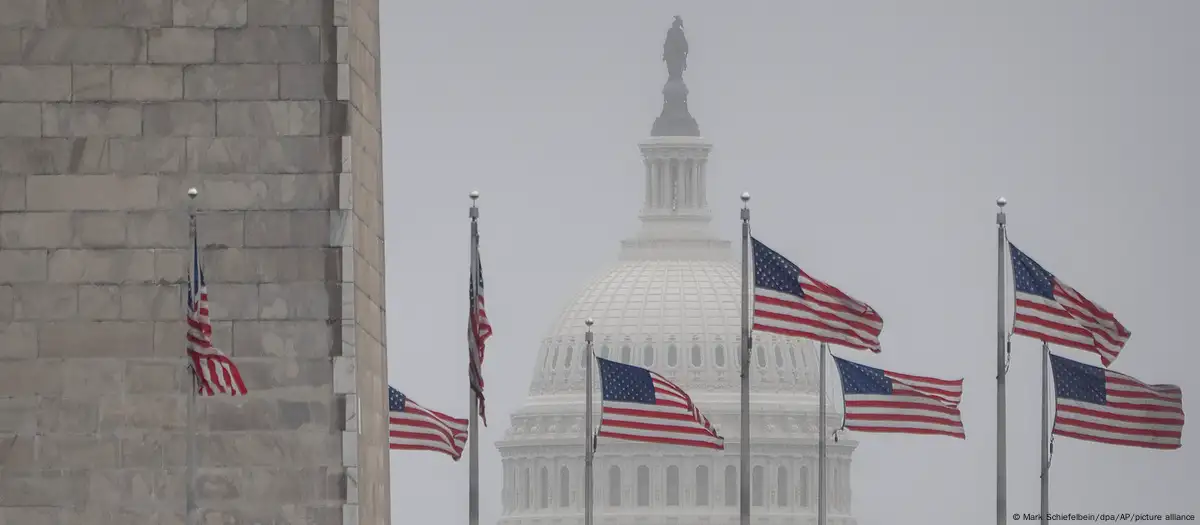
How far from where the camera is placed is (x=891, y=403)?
71.4 meters

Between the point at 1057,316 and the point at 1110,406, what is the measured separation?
5.96 ft

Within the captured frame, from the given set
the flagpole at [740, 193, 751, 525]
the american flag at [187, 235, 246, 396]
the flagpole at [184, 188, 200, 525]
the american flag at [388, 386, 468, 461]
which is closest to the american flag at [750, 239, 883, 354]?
the flagpole at [740, 193, 751, 525]

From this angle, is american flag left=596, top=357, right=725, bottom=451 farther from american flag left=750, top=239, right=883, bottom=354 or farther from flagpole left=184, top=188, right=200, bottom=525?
flagpole left=184, top=188, right=200, bottom=525

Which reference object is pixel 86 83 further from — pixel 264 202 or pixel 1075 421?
pixel 1075 421

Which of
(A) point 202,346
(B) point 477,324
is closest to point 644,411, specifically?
(B) point 477,324

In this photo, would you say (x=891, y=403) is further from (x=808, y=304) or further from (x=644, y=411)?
(x=808, y=304)

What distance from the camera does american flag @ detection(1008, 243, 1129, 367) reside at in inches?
2616

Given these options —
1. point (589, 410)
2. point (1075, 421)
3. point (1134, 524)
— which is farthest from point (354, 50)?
point (1134, 524)

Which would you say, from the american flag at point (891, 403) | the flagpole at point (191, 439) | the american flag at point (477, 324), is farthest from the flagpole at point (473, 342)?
the flagpole at point (191, 439)

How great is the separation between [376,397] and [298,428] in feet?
9.20

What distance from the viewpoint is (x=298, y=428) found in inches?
2077

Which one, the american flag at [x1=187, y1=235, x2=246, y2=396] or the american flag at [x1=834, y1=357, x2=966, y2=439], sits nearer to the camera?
the american flag at [x1=187, y1=235, x2=246, y2=396]

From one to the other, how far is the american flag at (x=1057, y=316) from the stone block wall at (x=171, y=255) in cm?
1651

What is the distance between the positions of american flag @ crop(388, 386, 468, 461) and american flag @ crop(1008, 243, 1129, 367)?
446 inches
